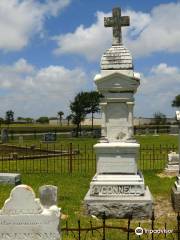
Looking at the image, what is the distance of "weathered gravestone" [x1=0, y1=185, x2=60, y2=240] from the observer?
6648 mm

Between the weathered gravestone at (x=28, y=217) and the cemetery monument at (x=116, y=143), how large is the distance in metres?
4.32

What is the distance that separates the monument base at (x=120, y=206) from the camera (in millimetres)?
10797

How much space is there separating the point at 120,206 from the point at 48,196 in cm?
414

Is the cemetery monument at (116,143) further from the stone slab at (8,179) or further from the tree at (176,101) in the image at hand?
the tree at (176,101)

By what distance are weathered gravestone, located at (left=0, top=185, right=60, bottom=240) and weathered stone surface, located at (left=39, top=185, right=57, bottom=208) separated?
0.32m

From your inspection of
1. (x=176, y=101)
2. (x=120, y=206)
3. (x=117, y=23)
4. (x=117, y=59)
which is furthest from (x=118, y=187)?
(x=176, y=101)

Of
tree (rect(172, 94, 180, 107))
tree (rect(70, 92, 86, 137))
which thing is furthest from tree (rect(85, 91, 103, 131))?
tree (rect(172, 94, 180, 107))

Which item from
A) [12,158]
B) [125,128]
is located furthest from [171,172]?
[12,158]

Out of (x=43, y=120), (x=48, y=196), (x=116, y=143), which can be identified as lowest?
(x=48, y=196)

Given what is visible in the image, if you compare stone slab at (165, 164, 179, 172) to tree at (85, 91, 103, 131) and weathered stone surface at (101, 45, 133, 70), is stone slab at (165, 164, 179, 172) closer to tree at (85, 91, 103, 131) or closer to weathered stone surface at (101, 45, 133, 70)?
weathered stone surface at (101, 45, 133, 70)

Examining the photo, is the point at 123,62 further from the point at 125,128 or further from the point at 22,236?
the point at 22,236

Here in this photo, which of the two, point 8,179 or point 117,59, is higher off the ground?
point 117,59

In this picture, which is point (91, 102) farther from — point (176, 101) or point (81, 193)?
point (81, 193)

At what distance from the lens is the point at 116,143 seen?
38.0ft
